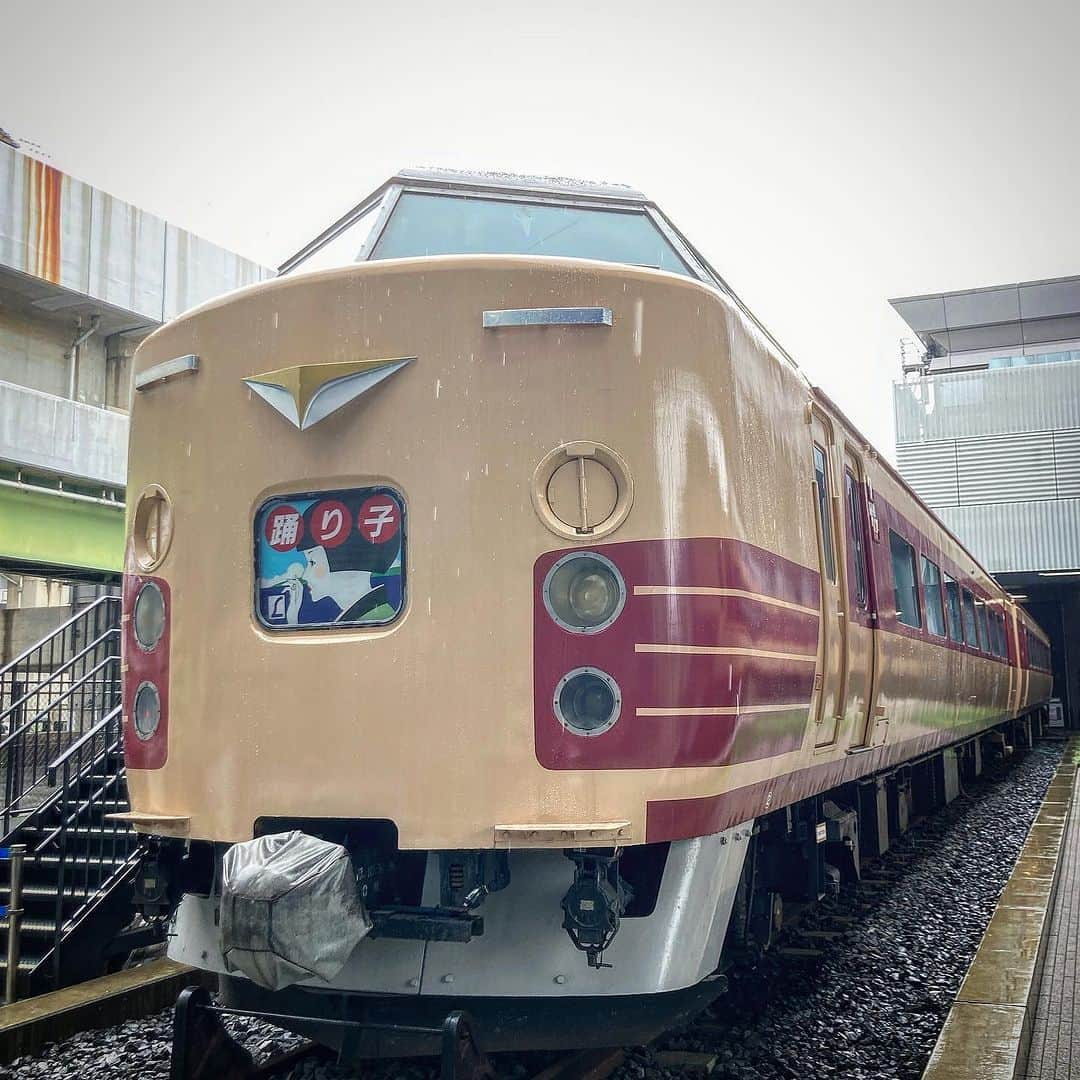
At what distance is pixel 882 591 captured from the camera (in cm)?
650

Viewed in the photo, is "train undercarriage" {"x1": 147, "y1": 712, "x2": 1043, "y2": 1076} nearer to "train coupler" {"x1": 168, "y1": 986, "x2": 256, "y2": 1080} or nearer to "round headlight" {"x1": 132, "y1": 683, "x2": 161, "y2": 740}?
"train coupler" {"x1": 168, "y1": 986, "x2": 256, "y2": 1080}

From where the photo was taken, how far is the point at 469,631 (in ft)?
12.3

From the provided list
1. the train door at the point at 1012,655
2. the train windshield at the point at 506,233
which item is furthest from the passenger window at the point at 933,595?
the train door at the point at 1012,655

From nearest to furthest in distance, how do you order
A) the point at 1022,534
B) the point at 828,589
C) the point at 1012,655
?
the point at 828,589 → the point at 1012,655 → the point at 1022,534

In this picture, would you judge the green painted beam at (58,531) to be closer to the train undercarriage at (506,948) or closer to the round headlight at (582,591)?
the train undercarriage at (506,948)

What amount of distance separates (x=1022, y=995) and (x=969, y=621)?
8.02 meters

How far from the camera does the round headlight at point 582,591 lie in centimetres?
369

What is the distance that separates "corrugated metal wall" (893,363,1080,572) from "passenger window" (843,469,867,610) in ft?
81.5

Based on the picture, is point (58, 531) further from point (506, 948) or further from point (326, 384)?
point (506, 948)

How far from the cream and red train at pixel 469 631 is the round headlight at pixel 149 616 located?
0.04 feet

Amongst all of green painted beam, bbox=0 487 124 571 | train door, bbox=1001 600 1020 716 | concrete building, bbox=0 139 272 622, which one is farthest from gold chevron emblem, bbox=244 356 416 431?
concrete building, bbox=0 139 272 622

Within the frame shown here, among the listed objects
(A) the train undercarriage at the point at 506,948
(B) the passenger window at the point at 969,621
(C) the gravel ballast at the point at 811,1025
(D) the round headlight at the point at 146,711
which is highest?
(B) the passenger window at the point at 969,621

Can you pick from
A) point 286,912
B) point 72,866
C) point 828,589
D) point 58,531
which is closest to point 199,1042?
point 286,912

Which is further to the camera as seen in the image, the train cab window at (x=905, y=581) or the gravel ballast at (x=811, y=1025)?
the train cab window at (x=905, y=581)
